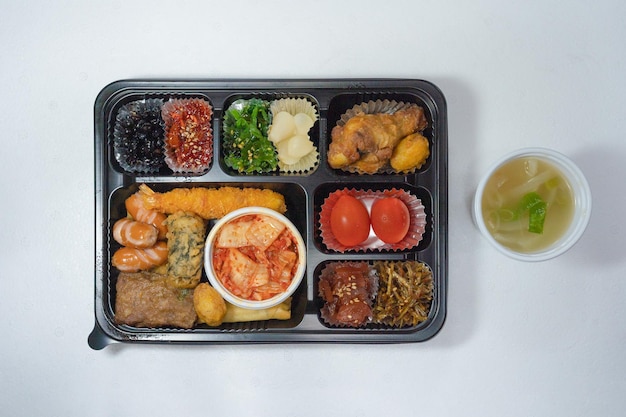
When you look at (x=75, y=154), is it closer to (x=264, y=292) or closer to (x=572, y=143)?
(x=264, y=292)

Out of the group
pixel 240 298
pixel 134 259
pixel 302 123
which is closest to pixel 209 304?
pixel 240 298

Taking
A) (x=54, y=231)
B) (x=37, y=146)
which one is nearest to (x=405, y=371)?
(x=54, y=231)

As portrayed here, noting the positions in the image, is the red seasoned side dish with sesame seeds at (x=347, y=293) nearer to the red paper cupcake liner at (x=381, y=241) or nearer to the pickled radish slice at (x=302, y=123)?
the red paper cupcake liner at (x=381, y=241)

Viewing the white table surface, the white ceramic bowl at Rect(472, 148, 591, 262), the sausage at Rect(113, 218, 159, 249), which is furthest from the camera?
the white table surface

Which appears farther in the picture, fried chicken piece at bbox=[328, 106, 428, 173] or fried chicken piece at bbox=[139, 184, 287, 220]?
fried chicken piece at bbox=[139, 184, 287, 220]

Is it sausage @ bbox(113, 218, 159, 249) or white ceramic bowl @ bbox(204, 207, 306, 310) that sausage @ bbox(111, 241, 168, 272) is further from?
white ceramic bowl @ bbox(204, 207, 306, 310)

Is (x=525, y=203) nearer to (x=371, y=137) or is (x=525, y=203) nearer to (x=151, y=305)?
(x=371, y=137)

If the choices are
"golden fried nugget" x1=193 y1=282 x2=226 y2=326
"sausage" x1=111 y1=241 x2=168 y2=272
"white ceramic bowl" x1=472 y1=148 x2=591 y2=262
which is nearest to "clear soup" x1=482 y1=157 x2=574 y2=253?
"white ceramic bowl" x1=472 y1=148 x2=591 y2=262
